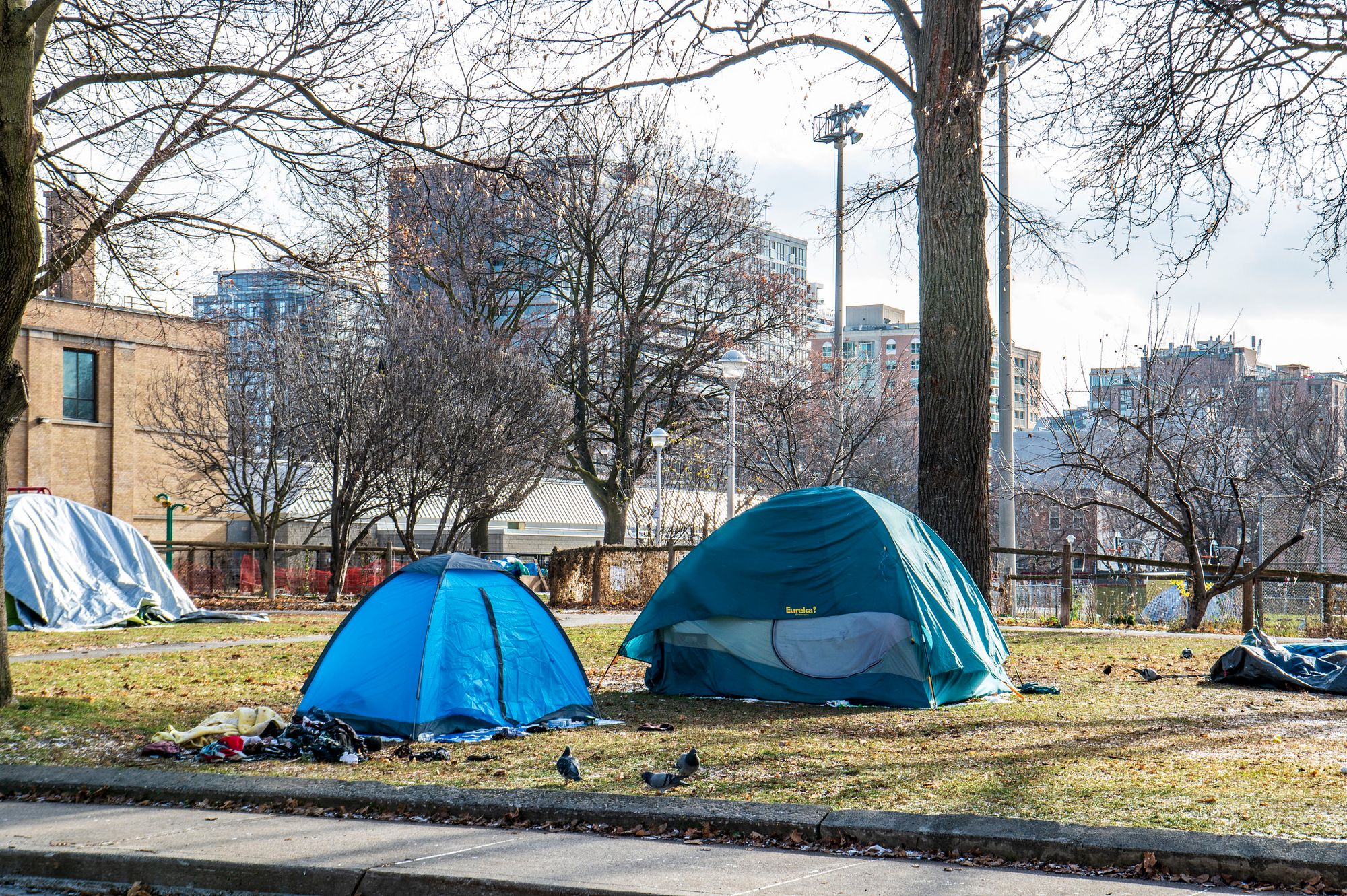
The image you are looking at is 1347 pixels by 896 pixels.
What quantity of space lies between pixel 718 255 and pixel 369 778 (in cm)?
2574

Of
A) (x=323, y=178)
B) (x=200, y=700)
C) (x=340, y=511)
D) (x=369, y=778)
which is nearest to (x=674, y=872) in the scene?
(x=369, y=778)

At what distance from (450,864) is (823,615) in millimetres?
5864

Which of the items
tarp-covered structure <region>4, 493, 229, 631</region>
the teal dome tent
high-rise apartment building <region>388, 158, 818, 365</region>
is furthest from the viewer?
high-rise apartment building <region>388, 158, 818, 365</region>

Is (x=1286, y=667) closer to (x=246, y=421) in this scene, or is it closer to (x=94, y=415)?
(x=246, y=421)

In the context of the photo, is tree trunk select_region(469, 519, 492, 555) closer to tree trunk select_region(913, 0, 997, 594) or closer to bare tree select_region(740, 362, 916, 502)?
bare tree select_region(740, 362, 916, 502)

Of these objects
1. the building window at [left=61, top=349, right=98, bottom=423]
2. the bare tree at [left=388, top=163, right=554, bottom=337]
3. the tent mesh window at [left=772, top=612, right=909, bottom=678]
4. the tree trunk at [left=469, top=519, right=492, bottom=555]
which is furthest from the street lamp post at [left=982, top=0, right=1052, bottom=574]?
the building window at [left=61, top=349, right=98, bottom=423]

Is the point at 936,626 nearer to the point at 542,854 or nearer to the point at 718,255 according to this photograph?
the point at 542,854

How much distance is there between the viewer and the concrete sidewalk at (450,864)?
4.95 metres

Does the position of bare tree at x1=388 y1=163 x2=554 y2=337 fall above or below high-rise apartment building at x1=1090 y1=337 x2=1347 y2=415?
above

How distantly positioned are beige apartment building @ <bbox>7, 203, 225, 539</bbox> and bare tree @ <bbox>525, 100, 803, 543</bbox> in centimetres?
1371

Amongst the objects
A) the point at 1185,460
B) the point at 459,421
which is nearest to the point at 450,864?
the point at 459,421

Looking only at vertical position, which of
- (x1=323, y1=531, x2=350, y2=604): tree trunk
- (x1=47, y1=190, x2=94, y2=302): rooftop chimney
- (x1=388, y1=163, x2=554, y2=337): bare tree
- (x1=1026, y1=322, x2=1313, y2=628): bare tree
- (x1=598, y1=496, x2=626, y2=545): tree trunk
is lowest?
(x1=323, y1=531, x2=350, y2=604): tree trunk

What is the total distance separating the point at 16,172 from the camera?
9008 millimetres

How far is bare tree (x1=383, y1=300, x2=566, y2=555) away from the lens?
24891mm
